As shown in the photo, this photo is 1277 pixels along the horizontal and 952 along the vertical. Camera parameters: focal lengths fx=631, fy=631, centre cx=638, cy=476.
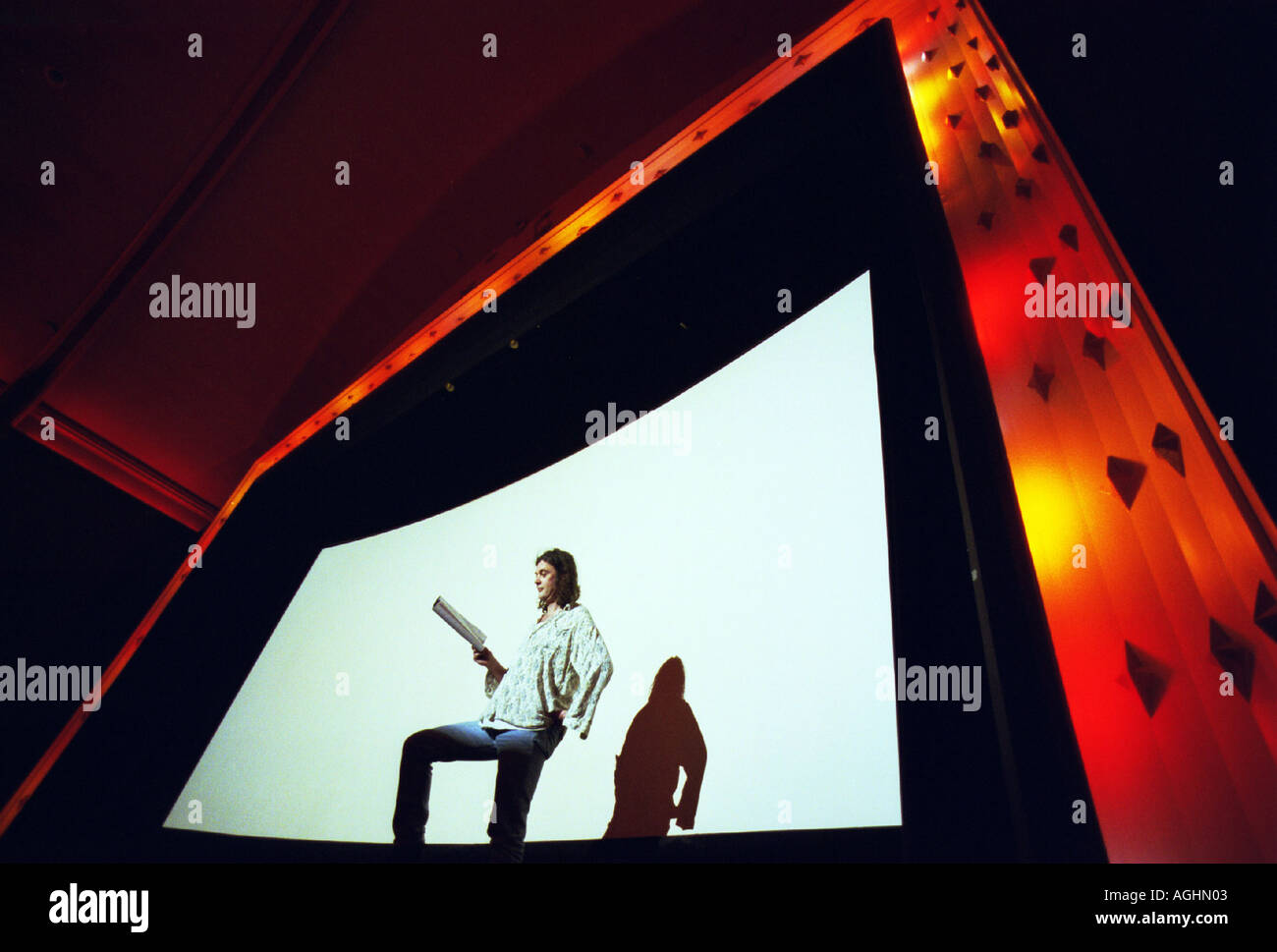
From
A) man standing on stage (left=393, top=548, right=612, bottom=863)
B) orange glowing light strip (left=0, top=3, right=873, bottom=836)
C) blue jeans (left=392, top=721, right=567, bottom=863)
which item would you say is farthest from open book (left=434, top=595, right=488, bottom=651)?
orange glowing light strip (left=0, top=3, right=873, bottom=836)

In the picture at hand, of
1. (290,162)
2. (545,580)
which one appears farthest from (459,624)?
(290,162)

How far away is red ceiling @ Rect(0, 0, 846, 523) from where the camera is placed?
108 inches

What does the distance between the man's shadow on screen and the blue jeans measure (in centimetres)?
26

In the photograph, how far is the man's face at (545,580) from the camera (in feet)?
7.83

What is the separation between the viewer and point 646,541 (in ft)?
7.72

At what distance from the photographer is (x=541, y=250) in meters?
2.36

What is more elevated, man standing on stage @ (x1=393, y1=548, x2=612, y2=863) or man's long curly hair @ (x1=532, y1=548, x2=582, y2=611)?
man's long curly hair @ (x1=532, y1=548, x2=582, y2=611)

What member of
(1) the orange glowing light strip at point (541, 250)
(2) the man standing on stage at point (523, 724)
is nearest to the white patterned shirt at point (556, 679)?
(2) the man standing on stage at point (523, 724)

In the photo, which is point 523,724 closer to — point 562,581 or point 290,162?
point 562,581

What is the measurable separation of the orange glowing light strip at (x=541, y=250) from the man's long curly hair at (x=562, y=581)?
1.03m

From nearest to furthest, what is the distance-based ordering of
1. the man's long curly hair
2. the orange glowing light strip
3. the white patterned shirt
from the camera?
the orange glowing light strip → the white patterned shirt → the man's long curly hair

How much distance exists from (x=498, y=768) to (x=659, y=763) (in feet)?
1.71

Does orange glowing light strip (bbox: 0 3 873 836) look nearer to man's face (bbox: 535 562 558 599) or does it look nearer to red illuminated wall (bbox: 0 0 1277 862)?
red illuminated wall (bbox: 0 0 1277 862)
